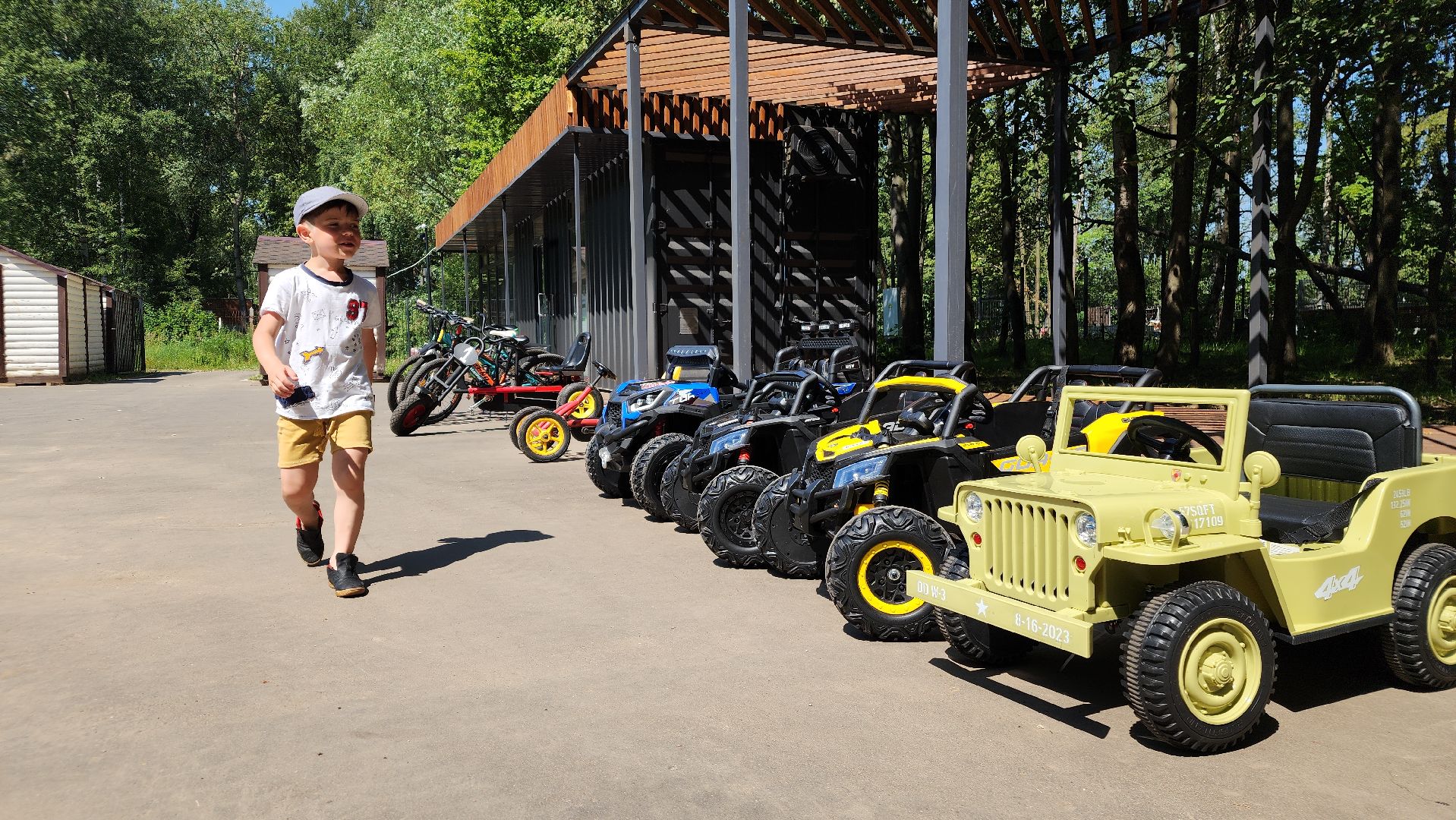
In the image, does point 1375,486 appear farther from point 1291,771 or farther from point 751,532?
point 751,532

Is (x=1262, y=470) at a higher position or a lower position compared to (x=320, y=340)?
lower

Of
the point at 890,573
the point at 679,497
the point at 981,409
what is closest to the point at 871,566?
the point at 890,573

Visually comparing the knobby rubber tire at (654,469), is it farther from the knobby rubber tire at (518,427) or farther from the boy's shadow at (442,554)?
the knobby rubber tire at (518,427)

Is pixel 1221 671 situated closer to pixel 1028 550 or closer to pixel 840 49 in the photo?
pixel 1028 550

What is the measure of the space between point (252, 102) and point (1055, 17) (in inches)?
2350

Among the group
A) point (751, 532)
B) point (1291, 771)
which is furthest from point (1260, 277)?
point (1291, 771)

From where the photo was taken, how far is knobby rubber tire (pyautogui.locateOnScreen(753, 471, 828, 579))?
6.36 meters

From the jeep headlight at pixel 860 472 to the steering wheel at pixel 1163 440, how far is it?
1156 mm

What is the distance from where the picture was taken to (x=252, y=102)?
2437 inches

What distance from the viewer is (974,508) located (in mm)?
4531

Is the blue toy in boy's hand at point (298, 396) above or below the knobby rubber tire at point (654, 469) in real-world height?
above

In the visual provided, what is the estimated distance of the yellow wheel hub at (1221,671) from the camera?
388cm

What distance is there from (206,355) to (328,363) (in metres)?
38.7

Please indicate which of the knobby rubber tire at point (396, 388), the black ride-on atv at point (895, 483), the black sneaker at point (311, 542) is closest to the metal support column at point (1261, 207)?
the black ride-on atv at point (895, 483)
